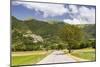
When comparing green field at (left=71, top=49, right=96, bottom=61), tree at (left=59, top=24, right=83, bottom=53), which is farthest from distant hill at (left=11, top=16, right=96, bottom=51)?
green field at (left=71, top=49, right=96, bottom=61)

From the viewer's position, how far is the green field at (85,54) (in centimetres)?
272

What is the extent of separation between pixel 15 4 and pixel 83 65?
1.21m

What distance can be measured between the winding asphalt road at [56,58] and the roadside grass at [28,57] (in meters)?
0.05

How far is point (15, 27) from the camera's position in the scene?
2428 mm

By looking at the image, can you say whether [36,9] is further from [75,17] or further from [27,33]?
[75,17]

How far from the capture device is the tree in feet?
8.71

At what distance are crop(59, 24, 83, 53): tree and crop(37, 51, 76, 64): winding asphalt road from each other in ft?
0.42

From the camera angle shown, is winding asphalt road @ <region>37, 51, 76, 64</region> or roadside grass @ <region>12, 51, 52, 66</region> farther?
winding asphalt road @ <region>37, 51, 76, 64</region>

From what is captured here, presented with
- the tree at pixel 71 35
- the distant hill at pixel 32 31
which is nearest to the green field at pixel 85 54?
the tree at pixel 71 35

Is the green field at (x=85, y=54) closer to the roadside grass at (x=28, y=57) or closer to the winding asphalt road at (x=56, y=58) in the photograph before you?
the winding asphalt road at (x=56, y=58)

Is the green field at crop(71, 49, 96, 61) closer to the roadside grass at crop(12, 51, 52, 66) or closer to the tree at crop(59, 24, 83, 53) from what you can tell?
the tree at crop(59, 24, 83, 53)

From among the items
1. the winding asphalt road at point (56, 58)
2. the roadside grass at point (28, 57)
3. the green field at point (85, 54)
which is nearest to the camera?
the roadside grass at point (28, 57)

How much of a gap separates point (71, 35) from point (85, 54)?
0.33 meters
